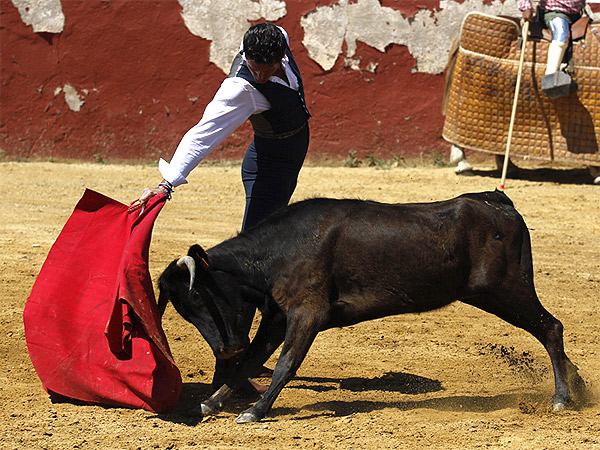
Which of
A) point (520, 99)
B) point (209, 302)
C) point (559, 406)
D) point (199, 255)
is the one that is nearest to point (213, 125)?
point (199, 255)

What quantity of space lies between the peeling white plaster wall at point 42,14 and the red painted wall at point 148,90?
7 cm

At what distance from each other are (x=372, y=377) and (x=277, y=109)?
1.47 meters

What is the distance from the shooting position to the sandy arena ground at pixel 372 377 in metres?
3.40

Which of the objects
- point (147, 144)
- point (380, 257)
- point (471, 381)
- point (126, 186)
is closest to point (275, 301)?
point (380, 257)

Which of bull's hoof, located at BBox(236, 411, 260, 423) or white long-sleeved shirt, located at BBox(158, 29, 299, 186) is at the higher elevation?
white long-sleeved shirt, located at BBox(158, 29, 299, 186)

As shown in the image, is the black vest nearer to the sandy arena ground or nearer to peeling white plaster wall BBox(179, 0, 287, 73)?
the sandy arena ground

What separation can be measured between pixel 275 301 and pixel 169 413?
A: 695 mm

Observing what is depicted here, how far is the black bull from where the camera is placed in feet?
12.3

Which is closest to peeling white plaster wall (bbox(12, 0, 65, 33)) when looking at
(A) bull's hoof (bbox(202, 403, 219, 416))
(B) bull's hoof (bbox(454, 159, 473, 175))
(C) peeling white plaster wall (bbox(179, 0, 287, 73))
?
(C) peeling white plaster wall (bbox(179, 0, 287, 73))

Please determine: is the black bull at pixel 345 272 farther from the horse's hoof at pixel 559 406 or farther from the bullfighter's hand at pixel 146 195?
the bullfighter's hand at pixel 146 195

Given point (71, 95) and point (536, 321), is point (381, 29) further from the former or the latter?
point (536, 321)

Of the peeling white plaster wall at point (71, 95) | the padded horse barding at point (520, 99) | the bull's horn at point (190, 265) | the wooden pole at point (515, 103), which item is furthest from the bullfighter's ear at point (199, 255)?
the peeling white plaster wall at point (71, 95)

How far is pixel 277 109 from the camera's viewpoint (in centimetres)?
400

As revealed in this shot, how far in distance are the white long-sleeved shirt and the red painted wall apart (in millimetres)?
6301
